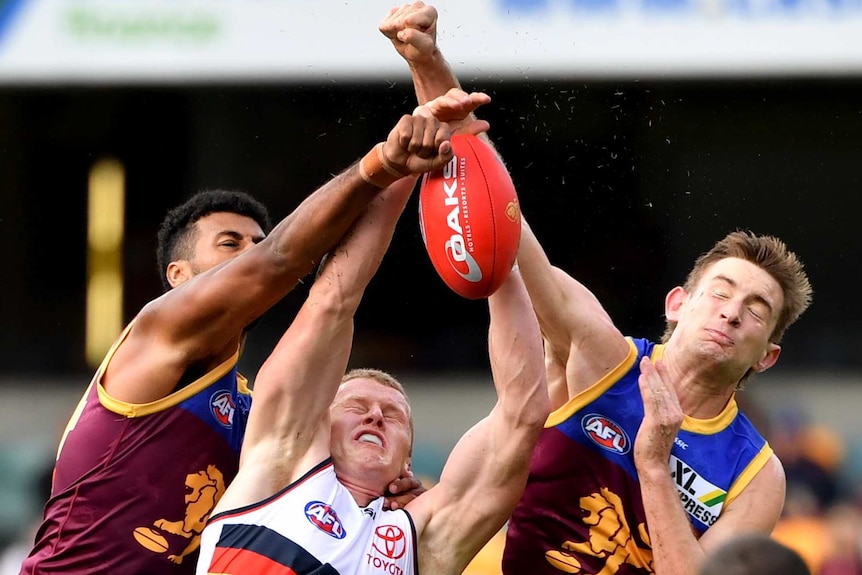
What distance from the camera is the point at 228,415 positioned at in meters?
5.41

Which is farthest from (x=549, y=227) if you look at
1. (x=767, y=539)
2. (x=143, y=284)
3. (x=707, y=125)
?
(x=767, y=539)

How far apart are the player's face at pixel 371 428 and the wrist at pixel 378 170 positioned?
2.99 feet

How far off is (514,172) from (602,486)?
623 centimetres

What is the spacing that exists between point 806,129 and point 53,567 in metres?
8.46

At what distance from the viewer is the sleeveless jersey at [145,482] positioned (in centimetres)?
526

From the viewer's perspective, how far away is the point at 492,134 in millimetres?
11547

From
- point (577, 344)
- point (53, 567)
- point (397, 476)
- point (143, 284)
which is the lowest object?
point (53, 567)

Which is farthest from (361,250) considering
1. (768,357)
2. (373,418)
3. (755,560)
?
(755,560)

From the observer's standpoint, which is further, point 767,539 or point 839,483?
point 839,483

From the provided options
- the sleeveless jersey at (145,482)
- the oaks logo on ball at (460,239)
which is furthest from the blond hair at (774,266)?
the sleeveless jersey at (145,482)

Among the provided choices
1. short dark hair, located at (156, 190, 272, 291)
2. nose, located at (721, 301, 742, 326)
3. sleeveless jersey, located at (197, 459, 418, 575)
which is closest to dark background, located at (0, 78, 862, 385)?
short dark hair, located at (156, 190, 272, 291)

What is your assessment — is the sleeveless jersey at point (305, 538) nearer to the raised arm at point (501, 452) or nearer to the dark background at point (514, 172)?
the raised arm at point (501, 452)

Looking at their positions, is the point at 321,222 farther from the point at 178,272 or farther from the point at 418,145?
the point at 178,272

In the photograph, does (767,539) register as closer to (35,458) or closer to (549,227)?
(549,227)
